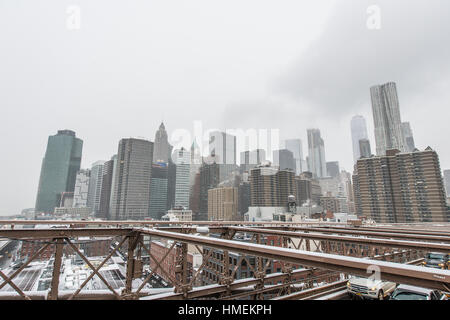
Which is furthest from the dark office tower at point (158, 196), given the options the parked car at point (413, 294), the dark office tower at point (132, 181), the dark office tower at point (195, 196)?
the parked car at point (413, 294)

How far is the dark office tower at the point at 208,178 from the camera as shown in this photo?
558 ft

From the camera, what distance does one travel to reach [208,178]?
177 m

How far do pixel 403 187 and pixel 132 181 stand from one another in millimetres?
159711

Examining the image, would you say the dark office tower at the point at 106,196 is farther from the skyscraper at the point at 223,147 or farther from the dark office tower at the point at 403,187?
the dark office tower at the point at 403,187

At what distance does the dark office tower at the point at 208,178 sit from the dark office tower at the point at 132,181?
3997 centimetres

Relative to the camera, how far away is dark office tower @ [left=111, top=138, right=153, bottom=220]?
513ft

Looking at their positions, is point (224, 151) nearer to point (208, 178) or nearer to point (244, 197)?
point (208, 178)
